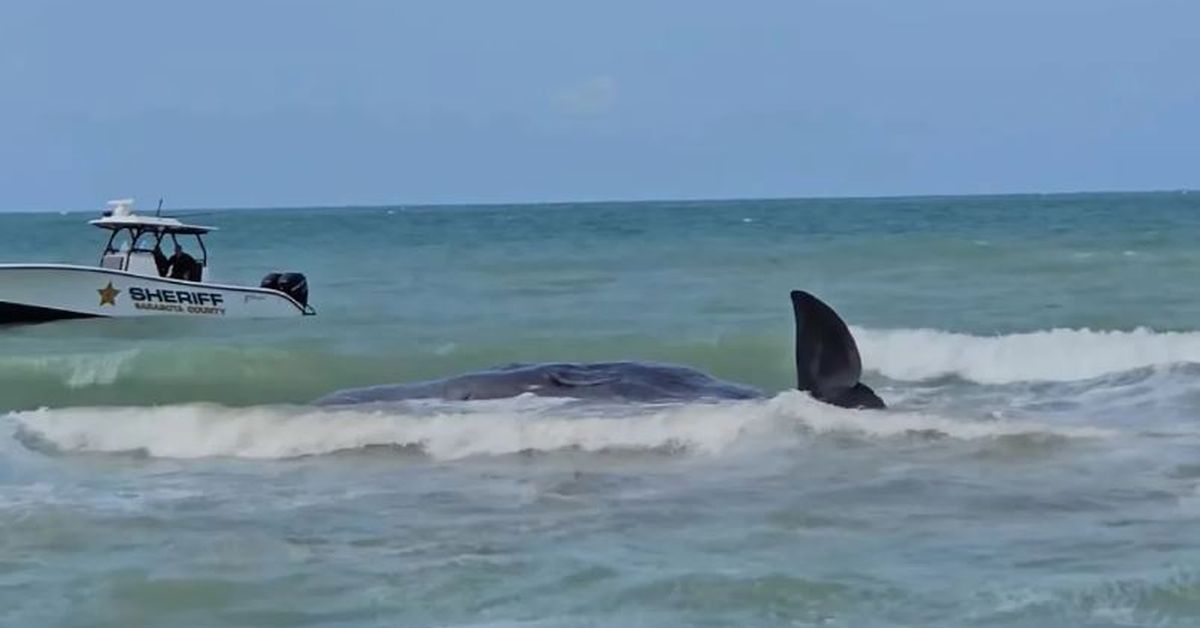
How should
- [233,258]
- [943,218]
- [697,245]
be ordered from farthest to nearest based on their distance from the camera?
[943,218], [233,258], [697,245]

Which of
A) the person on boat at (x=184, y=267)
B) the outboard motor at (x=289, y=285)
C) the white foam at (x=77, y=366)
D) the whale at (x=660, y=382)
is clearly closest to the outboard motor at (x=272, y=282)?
the outboard motor at (x=289, y=285)

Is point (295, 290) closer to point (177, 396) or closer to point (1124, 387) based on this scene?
point (177, 396)

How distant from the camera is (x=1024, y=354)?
19109 mm

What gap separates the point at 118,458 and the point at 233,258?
131 feet

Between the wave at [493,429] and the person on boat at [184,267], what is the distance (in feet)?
32.0

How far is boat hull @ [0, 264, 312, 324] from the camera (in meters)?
23.1

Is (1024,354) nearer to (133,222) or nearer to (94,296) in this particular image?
(133,222)

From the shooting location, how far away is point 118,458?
12.2 meters

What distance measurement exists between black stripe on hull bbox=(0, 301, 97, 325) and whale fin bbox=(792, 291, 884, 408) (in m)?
13.1

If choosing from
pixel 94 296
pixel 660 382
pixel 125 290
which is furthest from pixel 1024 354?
pixel 94 296

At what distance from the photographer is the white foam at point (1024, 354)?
59.6 feet

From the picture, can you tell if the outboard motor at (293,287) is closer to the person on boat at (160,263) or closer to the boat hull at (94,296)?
the boat hull at (94,296)

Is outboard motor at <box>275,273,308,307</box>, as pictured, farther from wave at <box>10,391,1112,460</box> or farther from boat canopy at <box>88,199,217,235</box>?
wave at <box>10,391,1112,460</box>

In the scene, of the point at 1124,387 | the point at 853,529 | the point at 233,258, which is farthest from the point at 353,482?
the point at 233,258
